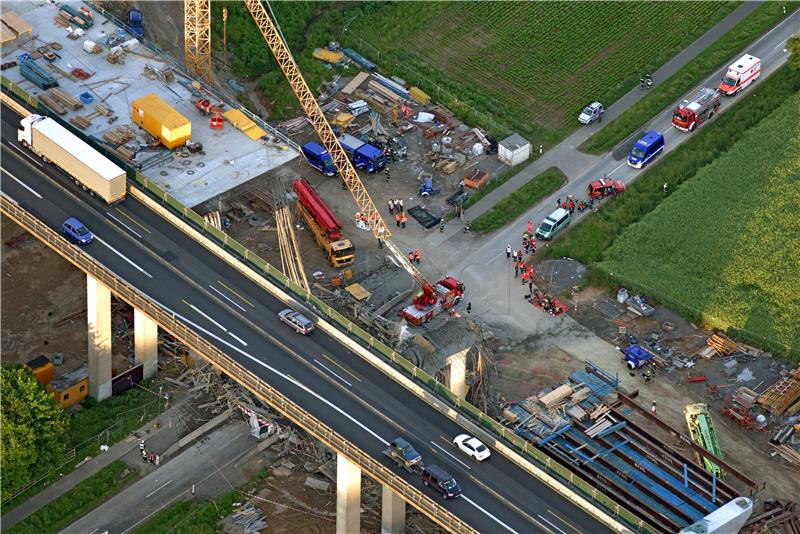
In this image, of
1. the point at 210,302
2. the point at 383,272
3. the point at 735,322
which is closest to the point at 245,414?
the point at 210,302

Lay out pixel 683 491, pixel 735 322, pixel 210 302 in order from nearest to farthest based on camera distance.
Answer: pixel 683 491 < pixel 210 302 < pixel 735 322

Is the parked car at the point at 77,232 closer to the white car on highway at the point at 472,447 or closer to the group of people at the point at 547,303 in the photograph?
the white car on highway at the point at 472,447

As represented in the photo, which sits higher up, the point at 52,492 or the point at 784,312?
the point at 784,312

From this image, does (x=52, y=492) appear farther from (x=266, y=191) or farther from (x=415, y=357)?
(x=266, y=191)

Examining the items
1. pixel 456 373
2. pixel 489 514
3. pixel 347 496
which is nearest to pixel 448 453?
pixel 489 514

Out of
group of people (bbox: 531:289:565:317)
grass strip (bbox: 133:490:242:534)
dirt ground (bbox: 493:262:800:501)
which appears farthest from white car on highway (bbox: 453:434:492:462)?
group of people (bbox: 531:289:565:317)

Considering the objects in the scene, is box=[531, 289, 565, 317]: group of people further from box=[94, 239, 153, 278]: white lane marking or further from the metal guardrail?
box=[94, 239, 153, 278]: white lane marking

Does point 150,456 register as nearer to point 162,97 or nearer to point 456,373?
point 456,373
